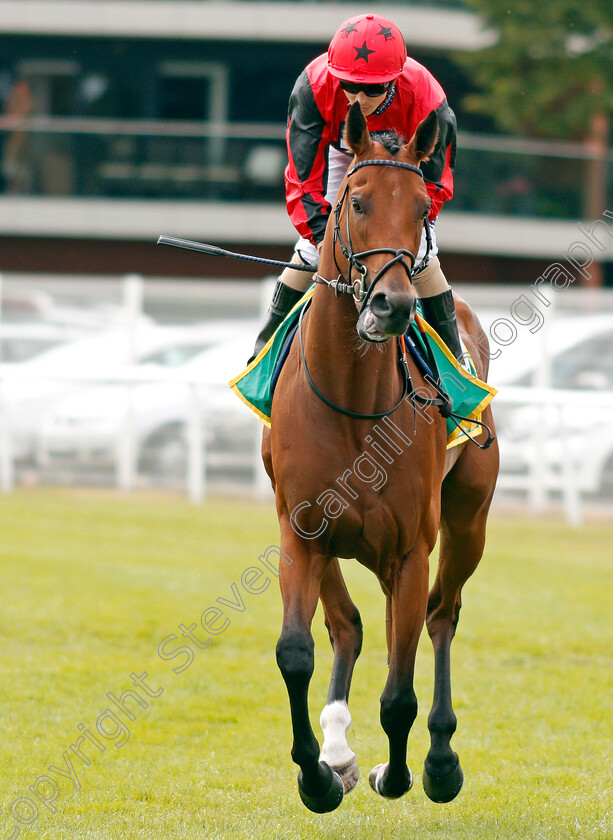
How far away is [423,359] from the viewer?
14.4ft

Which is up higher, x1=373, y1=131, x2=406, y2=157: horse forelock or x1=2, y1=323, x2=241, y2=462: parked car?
x1=373, y1=131, x2=406, y2=157: horse forelock

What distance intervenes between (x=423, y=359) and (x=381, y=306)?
1066 mm

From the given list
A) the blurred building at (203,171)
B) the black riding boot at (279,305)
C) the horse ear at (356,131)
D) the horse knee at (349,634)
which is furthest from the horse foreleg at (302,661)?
the blurred building at (203,171)

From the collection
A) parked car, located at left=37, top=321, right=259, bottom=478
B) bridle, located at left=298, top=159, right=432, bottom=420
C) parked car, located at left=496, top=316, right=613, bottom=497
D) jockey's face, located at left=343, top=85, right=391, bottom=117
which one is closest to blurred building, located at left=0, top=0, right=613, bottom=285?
parked car, located at left=496, top=316, right=613, bottom=497

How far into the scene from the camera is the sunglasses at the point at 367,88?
3.98m

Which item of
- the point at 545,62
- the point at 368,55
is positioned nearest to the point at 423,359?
the point at 368,55

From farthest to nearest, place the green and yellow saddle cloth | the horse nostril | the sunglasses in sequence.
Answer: the green and yellow saddle cloth, the sunglasses, the horse nostril

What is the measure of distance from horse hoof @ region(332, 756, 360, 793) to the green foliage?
60.1 feet

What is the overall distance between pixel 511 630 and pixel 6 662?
3274mm

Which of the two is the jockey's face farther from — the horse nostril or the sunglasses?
the horse nostril

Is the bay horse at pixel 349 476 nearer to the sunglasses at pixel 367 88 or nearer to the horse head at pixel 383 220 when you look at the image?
the horse head at pixel 383 220

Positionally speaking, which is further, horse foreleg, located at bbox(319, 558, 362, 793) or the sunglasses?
horse foreleg, located at bbox(319, 558, 362, 793)

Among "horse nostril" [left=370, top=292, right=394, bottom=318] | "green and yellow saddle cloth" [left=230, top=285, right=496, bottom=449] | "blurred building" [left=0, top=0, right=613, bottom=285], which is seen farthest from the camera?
"blurred building" [left=0, top=0, right=613, bottom=285]

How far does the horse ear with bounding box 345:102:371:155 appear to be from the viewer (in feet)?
11.9
